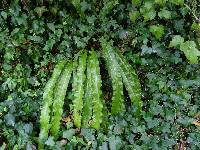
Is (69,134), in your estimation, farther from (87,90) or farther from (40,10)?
(40,10)

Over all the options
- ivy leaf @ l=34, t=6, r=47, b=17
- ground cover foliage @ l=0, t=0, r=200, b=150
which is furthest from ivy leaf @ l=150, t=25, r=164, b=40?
ivy leaf @ l=34, t=6, r=47, b=17

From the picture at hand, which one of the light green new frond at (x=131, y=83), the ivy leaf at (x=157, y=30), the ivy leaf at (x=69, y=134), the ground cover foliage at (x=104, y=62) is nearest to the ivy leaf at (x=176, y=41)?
the ground cover foliage at (x=104, y=62)

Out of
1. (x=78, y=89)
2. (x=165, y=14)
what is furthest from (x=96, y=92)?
(x=165, y=14)

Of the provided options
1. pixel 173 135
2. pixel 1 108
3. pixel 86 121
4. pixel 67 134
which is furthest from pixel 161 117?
pixel 1 108

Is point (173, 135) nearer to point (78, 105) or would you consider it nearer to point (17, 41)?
point (78, 105)

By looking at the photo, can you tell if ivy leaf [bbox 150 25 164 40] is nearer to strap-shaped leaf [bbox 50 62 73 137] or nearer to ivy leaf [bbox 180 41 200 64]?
ivy leaf [bbox 180 41 200 64]

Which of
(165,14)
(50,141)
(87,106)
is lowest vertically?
(50,141)
